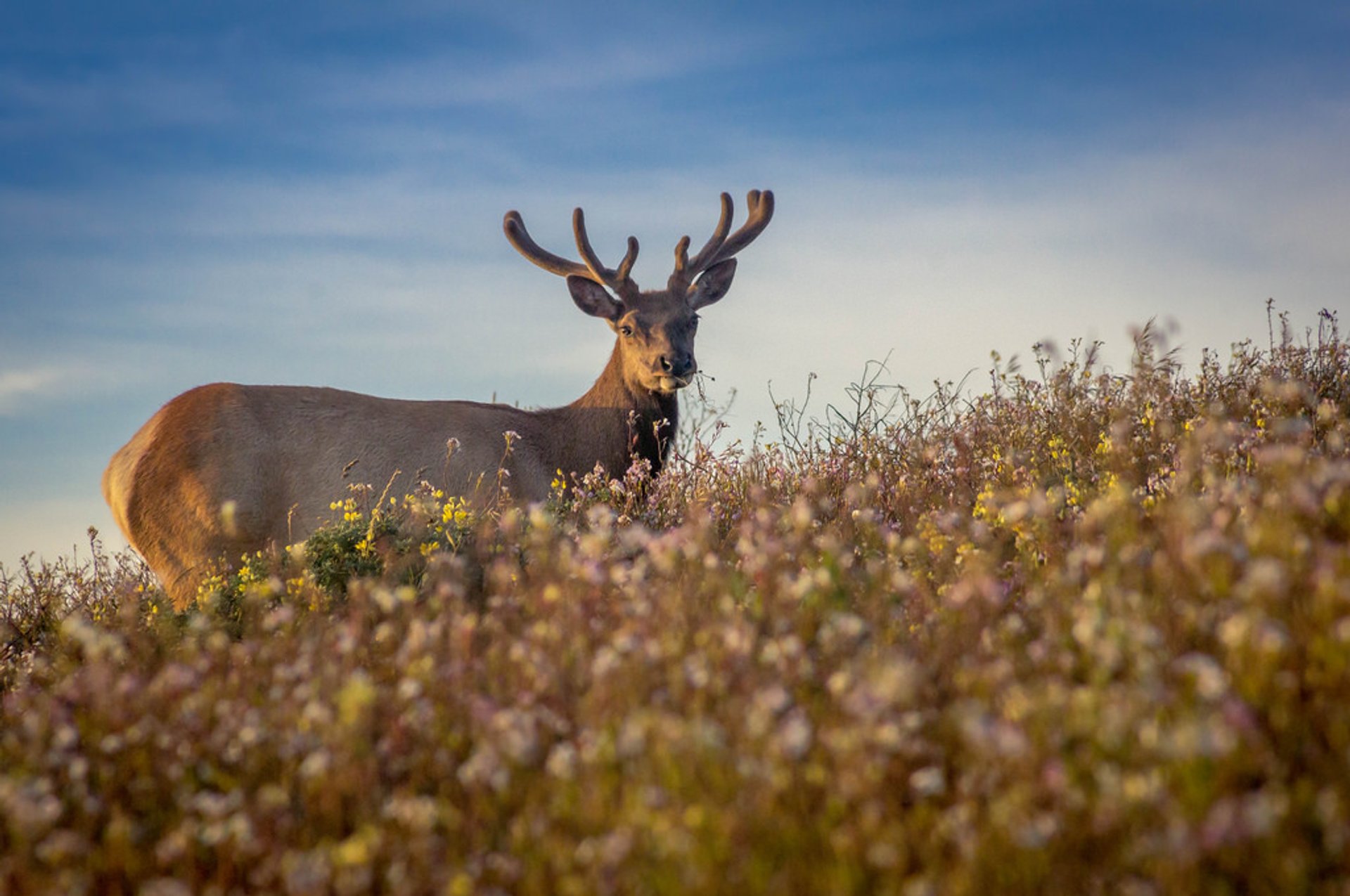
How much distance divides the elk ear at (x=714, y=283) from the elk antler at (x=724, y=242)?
6cm

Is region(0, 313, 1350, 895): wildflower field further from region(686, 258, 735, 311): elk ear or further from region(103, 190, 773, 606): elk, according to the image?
region(686, 258, 735, 311): elk ear

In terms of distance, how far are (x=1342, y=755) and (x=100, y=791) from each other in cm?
382

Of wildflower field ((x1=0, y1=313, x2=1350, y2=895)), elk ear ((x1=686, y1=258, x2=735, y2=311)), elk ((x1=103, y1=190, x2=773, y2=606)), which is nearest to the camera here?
wildflower field ((x1=0, y1=313, x2=1350, y2=895))

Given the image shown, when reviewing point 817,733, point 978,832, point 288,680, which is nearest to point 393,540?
point 288,680

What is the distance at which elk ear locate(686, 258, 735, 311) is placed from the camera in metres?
10.5

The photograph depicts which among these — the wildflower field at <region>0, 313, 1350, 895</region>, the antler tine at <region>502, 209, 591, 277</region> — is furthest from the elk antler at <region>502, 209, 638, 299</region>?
the wildflower field at <region>0, 313, 1350, 895</region>

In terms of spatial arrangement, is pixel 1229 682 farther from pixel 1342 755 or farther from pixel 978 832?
pixel 978 832

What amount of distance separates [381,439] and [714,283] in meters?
3.50

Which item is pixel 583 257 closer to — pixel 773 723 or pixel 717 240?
pixel 717 240

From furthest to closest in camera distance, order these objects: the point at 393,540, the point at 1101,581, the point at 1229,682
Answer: the point at 393,540, the point at 1101,581, the point at 1229,682

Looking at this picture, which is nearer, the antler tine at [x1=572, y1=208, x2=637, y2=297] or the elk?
the elk

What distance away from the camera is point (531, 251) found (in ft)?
34.4

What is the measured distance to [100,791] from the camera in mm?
3824

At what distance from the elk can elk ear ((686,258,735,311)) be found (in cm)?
1
